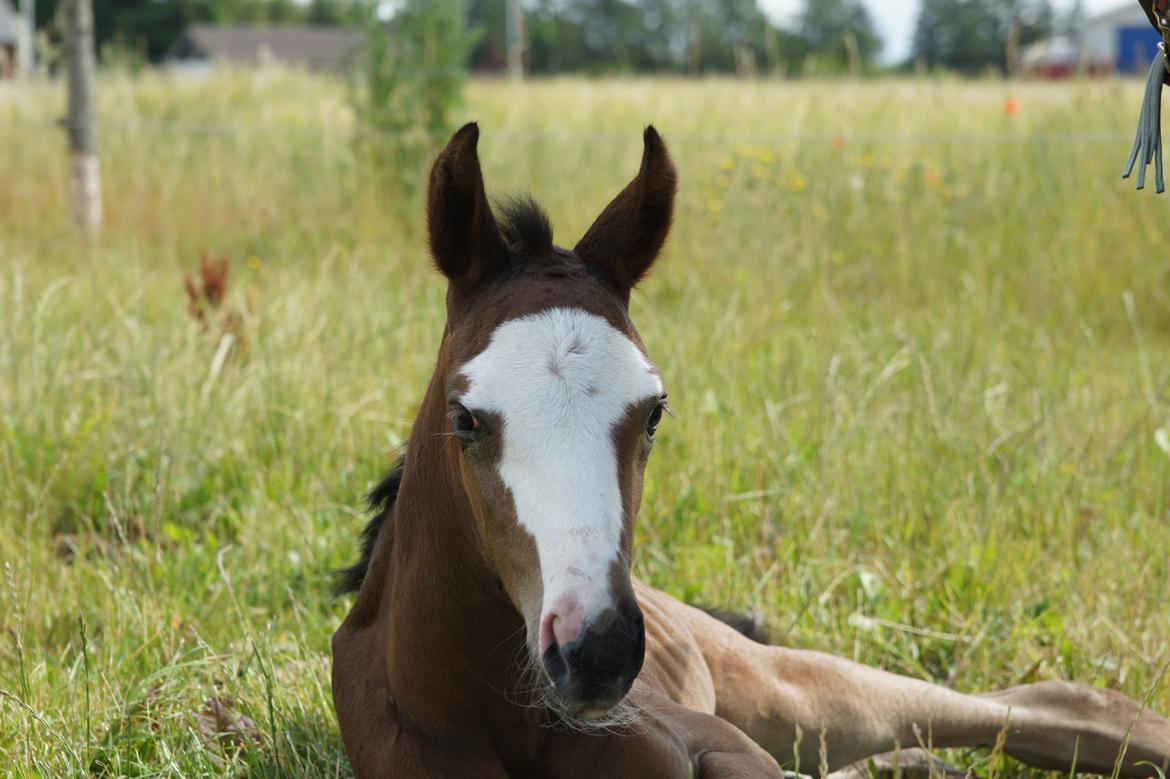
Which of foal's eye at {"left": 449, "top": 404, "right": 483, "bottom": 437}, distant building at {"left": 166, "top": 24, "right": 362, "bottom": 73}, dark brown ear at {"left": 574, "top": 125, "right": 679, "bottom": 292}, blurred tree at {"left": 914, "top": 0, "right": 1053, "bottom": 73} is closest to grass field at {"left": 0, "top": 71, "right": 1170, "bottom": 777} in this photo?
dark brown ear at {"left": 574, "top": 125, "right": 679, "bottom": 292}

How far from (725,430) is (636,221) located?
2484mm

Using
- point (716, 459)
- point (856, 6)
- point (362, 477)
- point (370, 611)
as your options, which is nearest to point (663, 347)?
point (716, 459)

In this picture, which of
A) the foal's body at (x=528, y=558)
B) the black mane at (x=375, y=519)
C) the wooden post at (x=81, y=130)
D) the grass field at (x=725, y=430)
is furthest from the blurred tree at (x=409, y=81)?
the foal's body at (x=528, y=558)

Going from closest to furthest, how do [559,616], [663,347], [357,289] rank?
[559,616] < [663,347] < [357,289]

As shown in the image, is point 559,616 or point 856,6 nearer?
point 559,616

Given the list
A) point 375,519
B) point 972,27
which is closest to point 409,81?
point 375,519

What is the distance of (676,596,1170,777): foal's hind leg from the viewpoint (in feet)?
10.2

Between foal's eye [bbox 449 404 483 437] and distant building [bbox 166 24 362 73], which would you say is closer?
foal's eye [bbox 449 404 483 437]

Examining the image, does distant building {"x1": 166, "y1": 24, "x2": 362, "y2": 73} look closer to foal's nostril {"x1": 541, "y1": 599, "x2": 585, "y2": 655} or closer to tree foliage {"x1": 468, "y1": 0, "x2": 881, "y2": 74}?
tree foliage {"x1": 468, "y1": 0, "x2": 881, "y2": 74}

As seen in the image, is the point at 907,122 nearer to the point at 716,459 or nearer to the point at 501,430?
the point at 716,459

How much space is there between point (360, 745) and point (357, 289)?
14.2 feet

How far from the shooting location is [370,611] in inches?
107

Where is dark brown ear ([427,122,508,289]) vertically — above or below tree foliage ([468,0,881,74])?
below

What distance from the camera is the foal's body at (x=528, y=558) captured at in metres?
1.91
